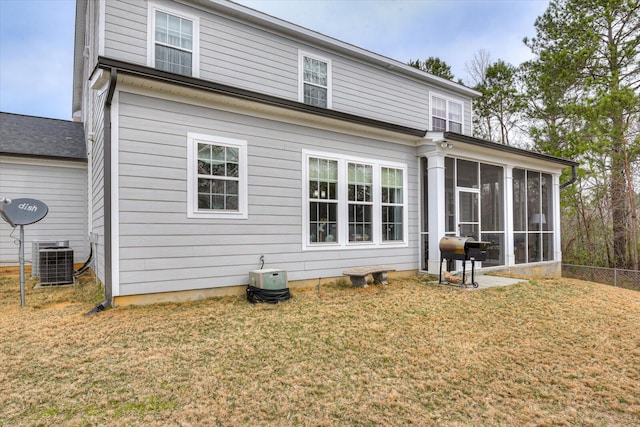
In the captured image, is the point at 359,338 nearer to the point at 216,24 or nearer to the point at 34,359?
the point at 34,359

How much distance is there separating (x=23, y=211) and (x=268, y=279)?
3.97 m

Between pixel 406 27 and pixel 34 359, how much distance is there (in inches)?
747

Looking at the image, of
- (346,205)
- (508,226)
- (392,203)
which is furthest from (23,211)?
(508,226)

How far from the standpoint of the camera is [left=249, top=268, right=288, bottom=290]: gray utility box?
18.5 feet

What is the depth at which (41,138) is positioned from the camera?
10.1m

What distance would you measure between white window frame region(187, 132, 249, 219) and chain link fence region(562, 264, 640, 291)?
36.5ft

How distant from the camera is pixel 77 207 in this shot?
31.8 ft

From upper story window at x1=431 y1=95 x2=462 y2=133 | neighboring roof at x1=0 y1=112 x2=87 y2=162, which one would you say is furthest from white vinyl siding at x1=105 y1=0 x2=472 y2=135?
neighboring roof at x1=0 y1=112 x2=87 y2=162

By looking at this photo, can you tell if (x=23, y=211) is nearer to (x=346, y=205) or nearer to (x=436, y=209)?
(x=346, y=205)

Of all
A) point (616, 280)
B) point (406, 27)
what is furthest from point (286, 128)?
point (406, 27)

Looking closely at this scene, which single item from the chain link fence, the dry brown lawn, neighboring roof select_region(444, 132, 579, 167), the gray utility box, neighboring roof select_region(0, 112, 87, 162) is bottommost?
the chain link fence

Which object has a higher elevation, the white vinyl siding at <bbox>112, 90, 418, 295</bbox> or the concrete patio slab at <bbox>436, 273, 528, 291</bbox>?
the white vinyl siding at <bbox>112, 90, 418, 295</bbox>

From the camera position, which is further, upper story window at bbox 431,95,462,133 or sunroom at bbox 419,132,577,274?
upper story window at bbox 431,95,462,133

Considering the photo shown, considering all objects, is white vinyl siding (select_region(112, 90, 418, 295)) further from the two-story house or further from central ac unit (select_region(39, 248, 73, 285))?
central ac unit (select_region(39, 248, 73, 285))
